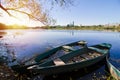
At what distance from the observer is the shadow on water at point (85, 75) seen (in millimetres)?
11930

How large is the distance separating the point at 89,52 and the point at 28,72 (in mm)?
8006

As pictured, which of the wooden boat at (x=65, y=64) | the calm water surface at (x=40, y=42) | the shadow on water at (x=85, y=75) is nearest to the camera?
the wooden boat at (x=65, y=64)

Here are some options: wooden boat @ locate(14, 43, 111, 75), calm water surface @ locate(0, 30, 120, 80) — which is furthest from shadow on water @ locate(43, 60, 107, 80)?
calm water surface @ locate(0, 30, 120, 80)

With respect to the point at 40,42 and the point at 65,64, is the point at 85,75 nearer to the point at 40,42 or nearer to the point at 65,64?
the point at 65,64

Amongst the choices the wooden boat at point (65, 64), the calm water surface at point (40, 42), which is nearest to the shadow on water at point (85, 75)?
the wooden boat at point (65, 64)

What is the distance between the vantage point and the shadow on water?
470 inches

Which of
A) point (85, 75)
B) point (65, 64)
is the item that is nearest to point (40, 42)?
point (85, 75)

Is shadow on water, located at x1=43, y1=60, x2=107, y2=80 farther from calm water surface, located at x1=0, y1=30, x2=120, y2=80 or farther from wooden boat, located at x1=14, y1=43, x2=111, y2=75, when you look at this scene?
calm water surface, located at x1=0, y1=30, x2=120, y2=80

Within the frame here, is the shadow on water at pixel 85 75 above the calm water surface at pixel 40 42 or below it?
above

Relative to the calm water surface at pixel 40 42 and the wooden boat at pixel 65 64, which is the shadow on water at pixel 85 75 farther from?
the calm water surface at pixel 40 42

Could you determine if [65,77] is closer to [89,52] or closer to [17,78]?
[17,78]

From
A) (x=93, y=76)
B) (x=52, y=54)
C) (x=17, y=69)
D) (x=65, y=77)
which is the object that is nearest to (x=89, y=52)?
(x=52, y=54)

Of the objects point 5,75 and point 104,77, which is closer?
point 5,75

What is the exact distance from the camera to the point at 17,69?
11312mm
